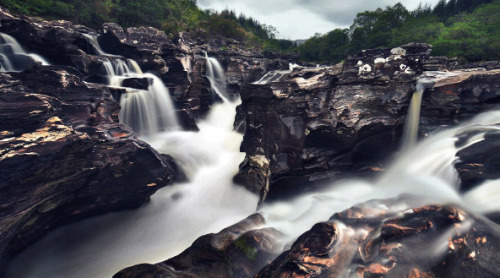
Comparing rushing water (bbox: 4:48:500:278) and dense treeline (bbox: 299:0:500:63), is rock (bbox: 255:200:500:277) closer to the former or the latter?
rushing water (bbox: 4:48:500:278)

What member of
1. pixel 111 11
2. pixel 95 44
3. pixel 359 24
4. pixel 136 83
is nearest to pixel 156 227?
pixel 136 83

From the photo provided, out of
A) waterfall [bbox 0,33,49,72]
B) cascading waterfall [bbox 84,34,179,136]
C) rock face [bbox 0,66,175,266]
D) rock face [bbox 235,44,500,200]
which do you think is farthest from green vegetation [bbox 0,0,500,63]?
rock face [bbox 235,44,500,200]

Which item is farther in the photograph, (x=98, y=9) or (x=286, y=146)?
(x=98, y=9)

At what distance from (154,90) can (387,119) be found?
1195cm

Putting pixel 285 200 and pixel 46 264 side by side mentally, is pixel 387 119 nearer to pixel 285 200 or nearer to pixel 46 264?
pixel 285 200

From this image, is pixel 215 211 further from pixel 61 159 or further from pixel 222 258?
pixel 61 159

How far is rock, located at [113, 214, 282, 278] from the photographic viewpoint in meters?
4.54

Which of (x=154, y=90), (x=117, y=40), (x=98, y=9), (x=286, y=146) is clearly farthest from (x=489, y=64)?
(x=98, y=9)

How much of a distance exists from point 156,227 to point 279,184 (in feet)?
13.8

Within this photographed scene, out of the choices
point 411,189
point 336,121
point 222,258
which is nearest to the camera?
point 222,258

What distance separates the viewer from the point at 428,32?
35.3m

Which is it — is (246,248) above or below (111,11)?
below

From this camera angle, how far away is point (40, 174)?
5.80 m

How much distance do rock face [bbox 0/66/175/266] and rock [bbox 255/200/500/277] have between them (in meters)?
5.72
